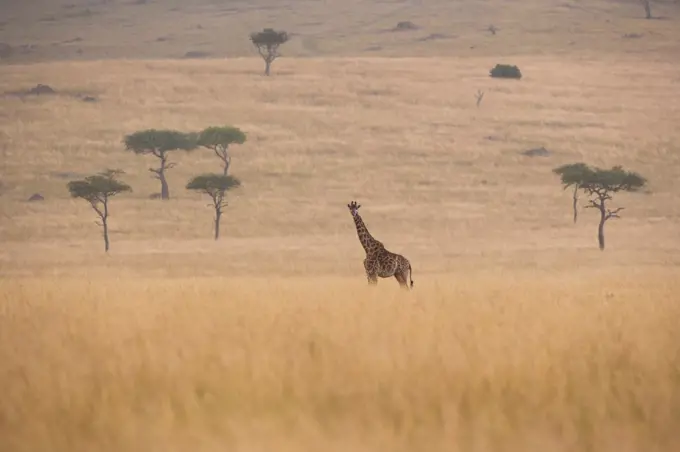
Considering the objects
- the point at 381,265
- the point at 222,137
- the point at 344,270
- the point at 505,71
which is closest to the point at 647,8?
Answer: the point at 505,71

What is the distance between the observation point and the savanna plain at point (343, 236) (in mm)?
8977

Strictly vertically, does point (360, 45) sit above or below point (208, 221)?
above

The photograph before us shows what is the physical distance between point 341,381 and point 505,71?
10842cm

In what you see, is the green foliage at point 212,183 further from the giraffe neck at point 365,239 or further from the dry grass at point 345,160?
the giraffe neck at point 365,239

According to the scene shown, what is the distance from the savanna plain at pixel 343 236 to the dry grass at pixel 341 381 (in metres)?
0.03

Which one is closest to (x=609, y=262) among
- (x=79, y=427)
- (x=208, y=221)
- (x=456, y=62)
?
(x=208, y=221)

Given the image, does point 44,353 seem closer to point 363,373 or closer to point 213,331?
point 213,331

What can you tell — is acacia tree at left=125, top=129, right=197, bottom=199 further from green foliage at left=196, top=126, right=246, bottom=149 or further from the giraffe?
the giraffe

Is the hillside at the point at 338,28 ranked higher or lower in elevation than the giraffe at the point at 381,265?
higher

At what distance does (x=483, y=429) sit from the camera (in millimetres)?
8398

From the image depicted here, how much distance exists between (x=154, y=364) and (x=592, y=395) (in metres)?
3.75

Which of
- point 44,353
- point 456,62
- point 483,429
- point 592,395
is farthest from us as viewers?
point 456,62

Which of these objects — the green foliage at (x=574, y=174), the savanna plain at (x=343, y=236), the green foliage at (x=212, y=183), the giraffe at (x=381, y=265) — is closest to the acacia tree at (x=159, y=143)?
the savanna plain at (x=343, y=236)

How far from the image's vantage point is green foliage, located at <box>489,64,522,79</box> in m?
115
